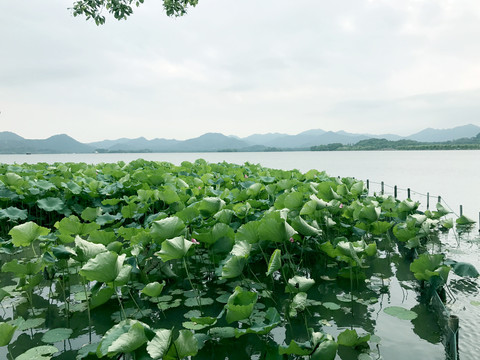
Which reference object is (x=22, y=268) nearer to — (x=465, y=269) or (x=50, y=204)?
(x=50, y=204)

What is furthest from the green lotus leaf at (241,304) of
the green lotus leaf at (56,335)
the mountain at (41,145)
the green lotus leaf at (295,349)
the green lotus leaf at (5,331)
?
the mountain at (41,145)

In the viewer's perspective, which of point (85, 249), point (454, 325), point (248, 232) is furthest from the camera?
point (248, 232)

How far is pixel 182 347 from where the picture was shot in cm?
193

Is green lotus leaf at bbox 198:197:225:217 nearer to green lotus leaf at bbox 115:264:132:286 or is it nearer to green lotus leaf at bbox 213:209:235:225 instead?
green lotus leaf at bbox 213:209:235:225

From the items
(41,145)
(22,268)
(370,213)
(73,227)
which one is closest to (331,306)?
(370,213)

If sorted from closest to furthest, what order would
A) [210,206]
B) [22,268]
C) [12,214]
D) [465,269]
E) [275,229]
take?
[275,229]
[22,268]
[465,269]
[210,206]
[12,214]

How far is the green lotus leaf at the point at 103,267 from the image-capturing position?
90.4 inches

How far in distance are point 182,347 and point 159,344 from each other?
17cm

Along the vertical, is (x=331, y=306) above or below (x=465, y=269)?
below

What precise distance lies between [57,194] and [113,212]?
1541 millimetres

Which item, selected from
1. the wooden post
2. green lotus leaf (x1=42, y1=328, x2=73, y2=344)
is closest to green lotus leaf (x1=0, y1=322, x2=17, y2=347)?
green lotus leaf (x1=42, y1=328, x2=73, y2=344)

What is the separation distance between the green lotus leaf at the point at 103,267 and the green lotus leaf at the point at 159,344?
0.69m

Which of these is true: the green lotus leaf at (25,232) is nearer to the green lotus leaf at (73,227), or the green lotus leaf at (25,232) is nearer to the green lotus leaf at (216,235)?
the green lotus leaf at (73,227)

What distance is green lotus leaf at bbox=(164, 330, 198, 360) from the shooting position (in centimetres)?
192
